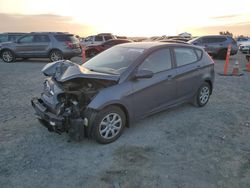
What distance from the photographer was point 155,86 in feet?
14.9

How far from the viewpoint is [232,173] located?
3.24 meters

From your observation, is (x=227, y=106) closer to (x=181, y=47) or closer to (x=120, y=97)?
(x=181, y=47)

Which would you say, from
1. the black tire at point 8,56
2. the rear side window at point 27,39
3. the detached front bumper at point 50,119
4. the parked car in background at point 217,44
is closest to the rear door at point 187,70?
the detached front bumper at point 50,119

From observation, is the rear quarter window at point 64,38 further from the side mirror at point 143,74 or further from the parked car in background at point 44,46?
the side mirror at point 143,74

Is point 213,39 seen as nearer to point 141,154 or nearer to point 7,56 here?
point 7,56

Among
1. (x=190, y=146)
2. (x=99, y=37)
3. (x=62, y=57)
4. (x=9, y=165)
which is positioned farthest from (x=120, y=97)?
(x=99, y=37)

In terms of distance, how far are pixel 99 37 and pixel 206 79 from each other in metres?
16.4

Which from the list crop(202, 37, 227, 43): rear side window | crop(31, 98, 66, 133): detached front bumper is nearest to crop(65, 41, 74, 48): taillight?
crop(202, 37, 227, 43): rear side window

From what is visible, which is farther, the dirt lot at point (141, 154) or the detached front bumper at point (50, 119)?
the detached front bumper at point (50, 119)

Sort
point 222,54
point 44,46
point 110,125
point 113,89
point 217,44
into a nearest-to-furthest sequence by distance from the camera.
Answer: point 113,89 < point 110,125 < point 44,46 < point 217,44 < point 222,54

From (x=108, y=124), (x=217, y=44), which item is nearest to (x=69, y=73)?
(x=108, y=124)

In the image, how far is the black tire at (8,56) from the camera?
568 inches

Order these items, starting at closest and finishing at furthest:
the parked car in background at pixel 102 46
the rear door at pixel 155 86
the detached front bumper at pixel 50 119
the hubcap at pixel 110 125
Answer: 1. the detached front bumper at pixel 50 119
2. the hubcap at pixel 110 125
3. the rear door at pixel 155 86
4. the parked car in background at pixel 102 46

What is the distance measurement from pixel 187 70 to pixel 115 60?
169cm
